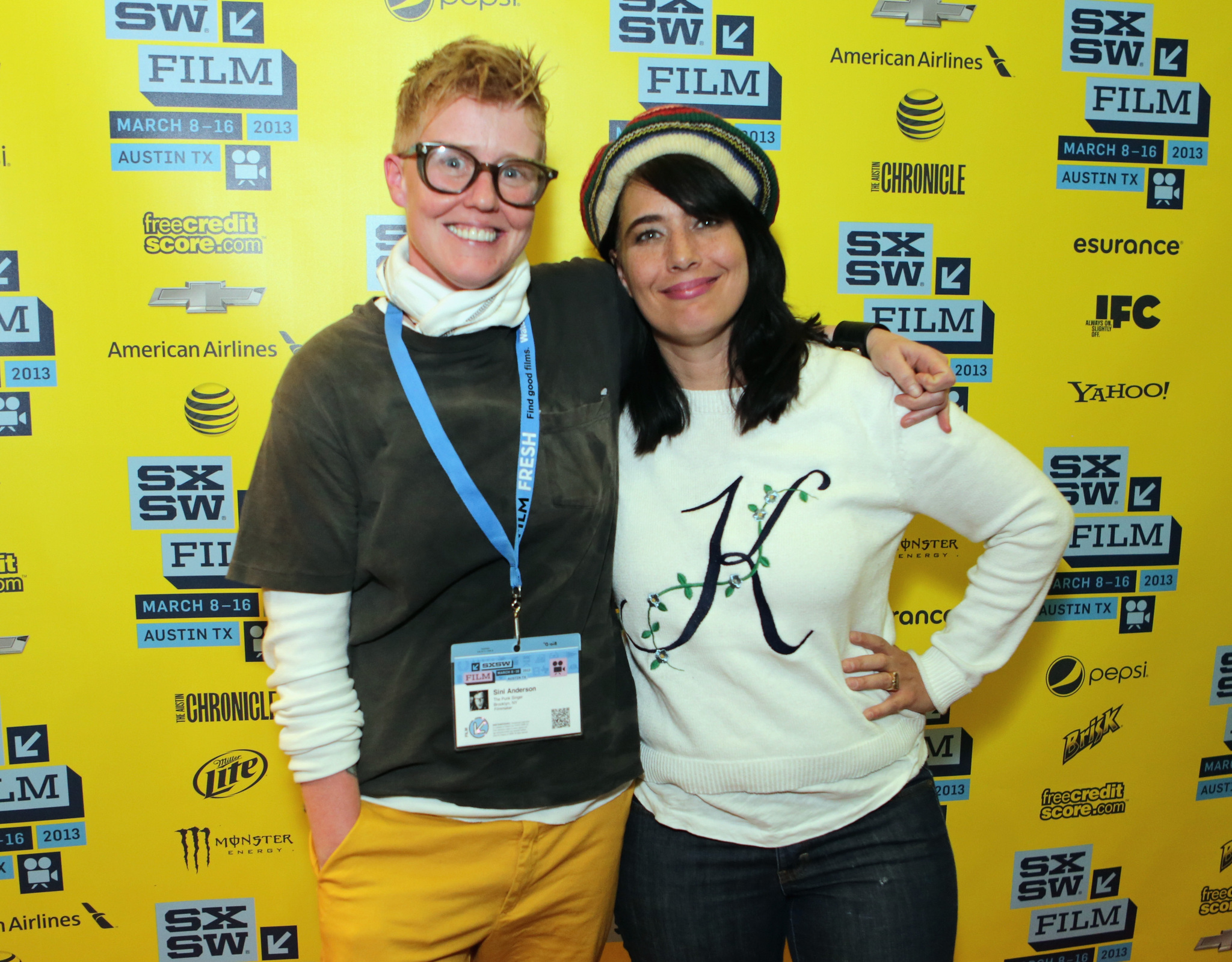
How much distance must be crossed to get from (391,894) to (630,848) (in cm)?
42

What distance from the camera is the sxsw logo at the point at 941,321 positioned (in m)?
2.12

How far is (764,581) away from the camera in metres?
1.25

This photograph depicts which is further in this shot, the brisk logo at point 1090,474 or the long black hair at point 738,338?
the brisk logo at point 1090,474

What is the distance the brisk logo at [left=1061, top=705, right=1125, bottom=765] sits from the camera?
90.5 inches

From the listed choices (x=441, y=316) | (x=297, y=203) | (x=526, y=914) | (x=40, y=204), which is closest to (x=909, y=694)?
(x=526, y=914)

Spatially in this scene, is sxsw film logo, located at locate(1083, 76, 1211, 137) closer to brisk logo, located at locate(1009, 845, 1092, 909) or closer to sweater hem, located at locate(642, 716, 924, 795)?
sweater hem, located at locate(642, 716, 924, 795)

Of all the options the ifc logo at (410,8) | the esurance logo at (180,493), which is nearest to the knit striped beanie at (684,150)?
the ifc logo at (410,8)

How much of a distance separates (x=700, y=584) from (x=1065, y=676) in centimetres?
159

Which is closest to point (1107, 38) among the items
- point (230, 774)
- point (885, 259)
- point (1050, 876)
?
point (885, 259)

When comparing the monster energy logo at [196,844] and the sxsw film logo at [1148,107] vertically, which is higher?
the sxsw film logo at [1148,107]

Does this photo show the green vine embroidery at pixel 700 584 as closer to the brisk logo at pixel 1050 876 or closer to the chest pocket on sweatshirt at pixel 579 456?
the chest pocket on sweatshirt at pixel 579 456

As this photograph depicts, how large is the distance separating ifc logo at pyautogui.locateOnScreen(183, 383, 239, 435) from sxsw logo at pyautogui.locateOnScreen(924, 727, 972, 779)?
205 cm

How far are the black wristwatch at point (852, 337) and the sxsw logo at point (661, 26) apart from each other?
916mm

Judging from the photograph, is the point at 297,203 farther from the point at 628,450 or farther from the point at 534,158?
the point at 628,450
